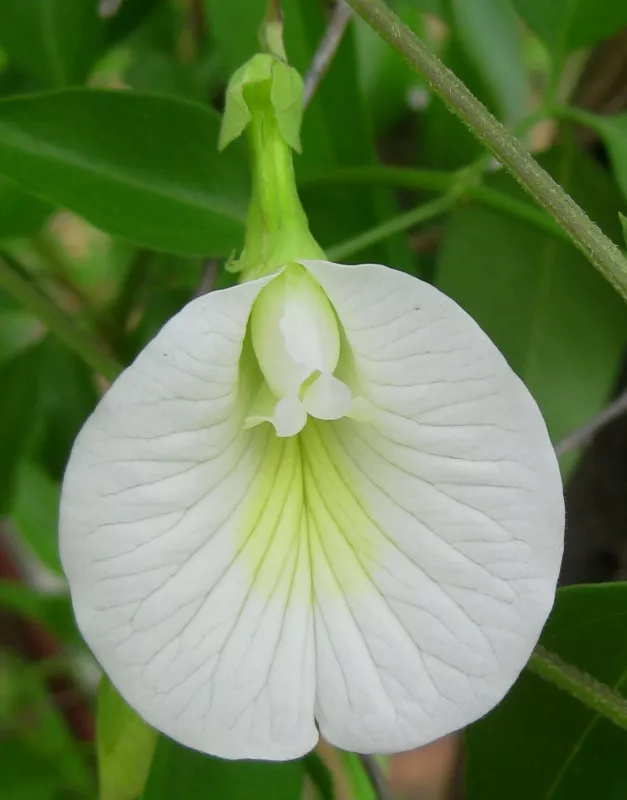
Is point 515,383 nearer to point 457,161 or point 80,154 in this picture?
point 80,154

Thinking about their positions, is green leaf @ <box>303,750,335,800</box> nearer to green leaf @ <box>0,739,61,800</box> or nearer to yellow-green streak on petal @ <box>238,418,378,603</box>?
yellow-green streak on petal @ <box>238,418,378,603</box>

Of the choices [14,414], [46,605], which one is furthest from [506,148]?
[46,605]

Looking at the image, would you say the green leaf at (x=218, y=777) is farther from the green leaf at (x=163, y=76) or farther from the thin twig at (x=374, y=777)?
the green leaf at (x=163, y=76)

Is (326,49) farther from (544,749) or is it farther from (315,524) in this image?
(544,749)

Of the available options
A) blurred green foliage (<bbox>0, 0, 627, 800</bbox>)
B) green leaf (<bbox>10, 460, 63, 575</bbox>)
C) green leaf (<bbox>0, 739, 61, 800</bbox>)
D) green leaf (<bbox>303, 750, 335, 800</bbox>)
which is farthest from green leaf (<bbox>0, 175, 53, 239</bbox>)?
green leaf (<bbox>0, 739, 61, 800</bbox>)

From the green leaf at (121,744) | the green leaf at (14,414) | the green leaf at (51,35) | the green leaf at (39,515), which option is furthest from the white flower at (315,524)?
the green leaf at (39,515)
